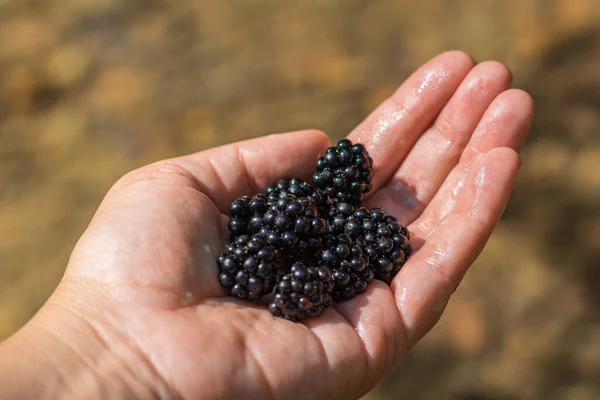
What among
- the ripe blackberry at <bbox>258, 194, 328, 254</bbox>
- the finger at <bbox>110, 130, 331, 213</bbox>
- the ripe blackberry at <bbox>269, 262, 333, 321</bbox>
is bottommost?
the ripe blackberry at <bbox>269, 262, 333, 321</bbox>

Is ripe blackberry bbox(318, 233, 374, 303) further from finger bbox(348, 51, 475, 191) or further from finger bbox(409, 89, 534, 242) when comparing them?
finger bbox(348, 51, 475, 191)

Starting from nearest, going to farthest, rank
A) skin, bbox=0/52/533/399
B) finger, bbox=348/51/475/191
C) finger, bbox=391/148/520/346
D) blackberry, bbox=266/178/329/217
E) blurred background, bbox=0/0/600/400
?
1. skin, bbox=0/52/533/399
2. finger, bbox=391/148/520/346
3. blackberry, bbox=266/178/329/217
4. finger, bbox=348/51/475/191
5. blurred background, bbox=0/0/600/400

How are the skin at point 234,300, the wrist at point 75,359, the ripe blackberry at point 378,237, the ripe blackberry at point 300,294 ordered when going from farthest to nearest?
the ripe blackberry at point 378,237 < the ripe blackberry at point 300,294 < the skin at point 234,300 < the wrist at point 75,359

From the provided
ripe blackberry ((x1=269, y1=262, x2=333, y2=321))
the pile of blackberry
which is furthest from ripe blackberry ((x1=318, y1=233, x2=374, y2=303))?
ripe blackberry ((x1=269, y1=262, x2=333, y2=321))

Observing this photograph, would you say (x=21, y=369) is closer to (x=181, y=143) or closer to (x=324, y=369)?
(x=324, y=369)

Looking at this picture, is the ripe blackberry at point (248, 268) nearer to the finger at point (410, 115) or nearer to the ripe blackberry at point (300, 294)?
the ripe blackberry at point (300, 294)

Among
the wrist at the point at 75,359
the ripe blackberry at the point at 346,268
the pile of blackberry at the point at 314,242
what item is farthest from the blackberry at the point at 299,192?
the wrist at the point at 75,359

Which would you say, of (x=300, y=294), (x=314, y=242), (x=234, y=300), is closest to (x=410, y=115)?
(x=314, y=242)

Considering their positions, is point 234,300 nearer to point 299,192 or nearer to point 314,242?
point 314,242
